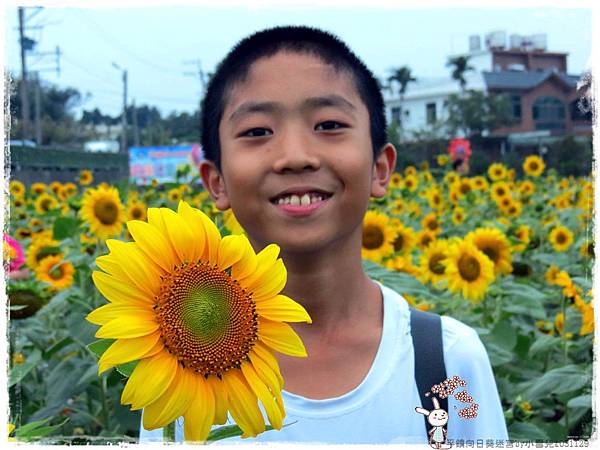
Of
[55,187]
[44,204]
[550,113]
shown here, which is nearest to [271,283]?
[44,204]

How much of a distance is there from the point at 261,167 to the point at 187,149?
8.30 metres

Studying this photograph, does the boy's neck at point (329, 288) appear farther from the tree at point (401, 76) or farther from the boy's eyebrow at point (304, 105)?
the tree at point (401, 76)

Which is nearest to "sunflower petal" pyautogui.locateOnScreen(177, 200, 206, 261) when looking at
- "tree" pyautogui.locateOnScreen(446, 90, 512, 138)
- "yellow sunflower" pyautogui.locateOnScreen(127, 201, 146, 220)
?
"yellow sunflower" pyautogui.locateOnScreen(127, 201, 146, 220)

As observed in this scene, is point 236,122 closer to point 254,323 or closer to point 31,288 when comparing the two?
point 254,323

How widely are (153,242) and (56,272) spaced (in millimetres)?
1868

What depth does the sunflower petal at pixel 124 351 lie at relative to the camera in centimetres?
57

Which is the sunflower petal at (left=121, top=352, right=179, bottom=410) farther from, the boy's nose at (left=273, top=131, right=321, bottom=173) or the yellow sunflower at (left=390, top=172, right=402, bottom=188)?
the yellow sunflower at (left=390, top=172, right=402, bottom=188)

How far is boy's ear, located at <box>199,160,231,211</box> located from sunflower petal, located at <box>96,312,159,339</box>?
0.53 metres

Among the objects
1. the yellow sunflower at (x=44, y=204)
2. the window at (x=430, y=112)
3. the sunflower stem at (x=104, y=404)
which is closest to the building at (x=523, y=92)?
the window at (x=430, y=112)

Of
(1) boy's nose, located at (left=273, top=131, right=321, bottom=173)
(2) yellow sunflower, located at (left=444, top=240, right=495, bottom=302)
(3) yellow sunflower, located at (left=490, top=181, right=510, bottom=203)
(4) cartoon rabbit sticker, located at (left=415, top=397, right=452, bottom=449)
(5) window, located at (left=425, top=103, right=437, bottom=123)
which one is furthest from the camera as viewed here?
(5) window, located at (left=425, top=103, right=437, bottom=123)

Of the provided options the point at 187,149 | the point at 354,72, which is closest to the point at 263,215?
the point at 354,72

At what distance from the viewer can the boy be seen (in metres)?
0.94

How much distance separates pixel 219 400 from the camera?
1.98ft

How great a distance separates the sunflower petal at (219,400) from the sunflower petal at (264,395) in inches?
0.8
